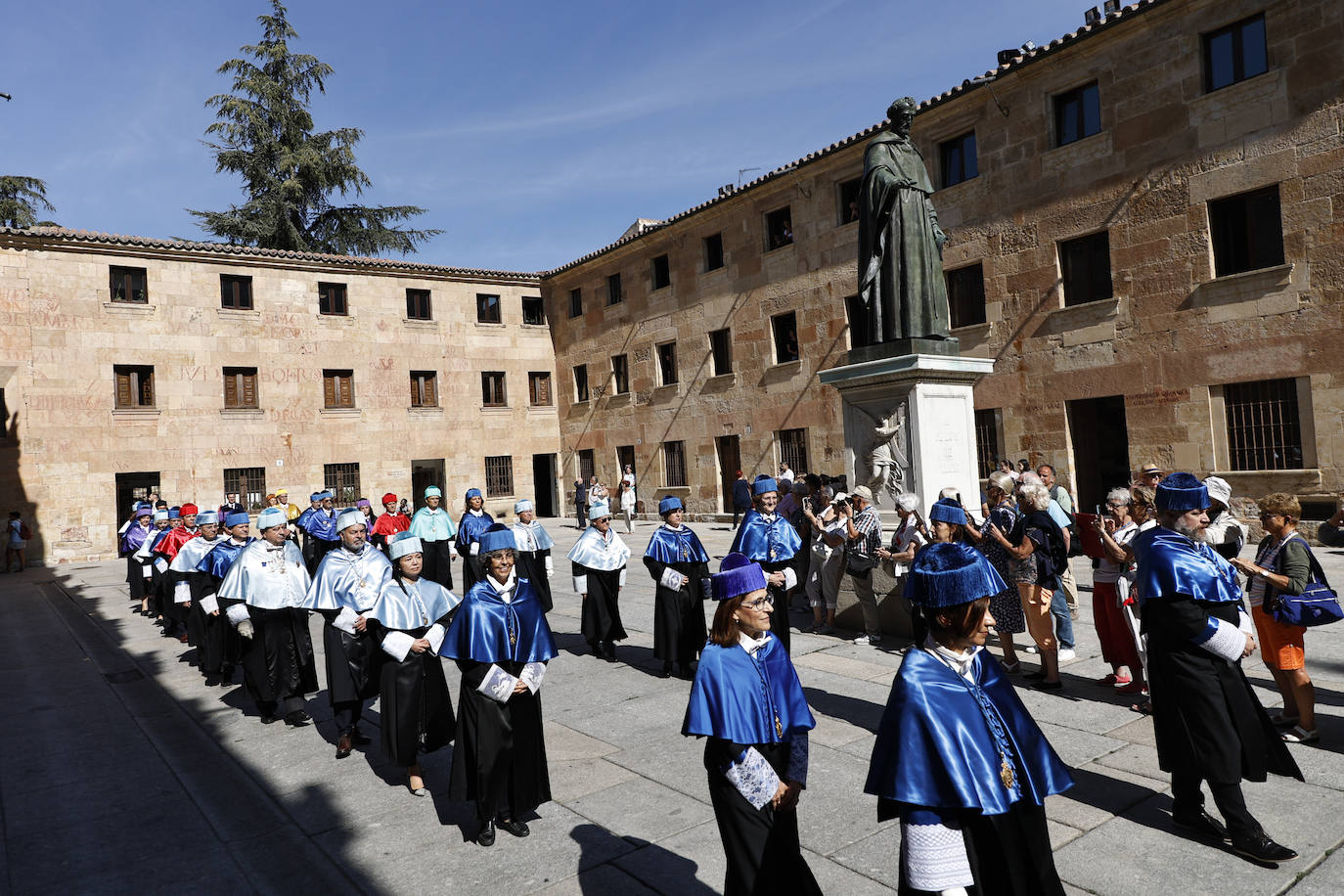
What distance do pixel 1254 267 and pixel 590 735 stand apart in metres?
14.9

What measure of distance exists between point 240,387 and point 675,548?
23.0 metres

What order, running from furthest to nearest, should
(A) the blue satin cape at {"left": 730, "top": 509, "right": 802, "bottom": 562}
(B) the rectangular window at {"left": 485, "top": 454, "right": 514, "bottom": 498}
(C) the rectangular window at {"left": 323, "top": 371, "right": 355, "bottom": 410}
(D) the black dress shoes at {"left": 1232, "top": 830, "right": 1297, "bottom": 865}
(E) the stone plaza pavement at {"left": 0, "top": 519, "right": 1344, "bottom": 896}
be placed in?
1. (B) the rectangular window at {"left": 485, "top": 454, "right": 514, "bottom": 498}
2. (C) the rectangular window at {"left": 323, "top": 371, "right": 355, "bottom": 410}
3. (A) the blue satin cape at {"left": 730, "top": 509, "right": 802, "bottom": 562}
4. (E) the stone plaza pavement at {"left": 0, "top": 519, "right": 1344, "bottom": 896}
5. (D) the black dress shoes at {"left": 1232, "top": 830, "right": 1297, "bottom": 865}

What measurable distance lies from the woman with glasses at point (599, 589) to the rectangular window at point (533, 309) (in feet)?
79.9

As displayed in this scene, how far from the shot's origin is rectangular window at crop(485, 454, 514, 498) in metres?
30.9

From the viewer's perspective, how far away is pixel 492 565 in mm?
5145

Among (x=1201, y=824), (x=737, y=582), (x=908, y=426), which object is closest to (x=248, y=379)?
(x=908, y=426)

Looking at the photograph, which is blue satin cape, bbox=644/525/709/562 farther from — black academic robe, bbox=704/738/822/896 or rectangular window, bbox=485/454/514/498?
rectangular window, bbox=485/454/514/498

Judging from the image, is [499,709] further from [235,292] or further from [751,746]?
[235,292]

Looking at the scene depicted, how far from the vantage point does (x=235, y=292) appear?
26.8 meters

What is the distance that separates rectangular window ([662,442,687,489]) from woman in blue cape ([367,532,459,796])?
21321 millimetres

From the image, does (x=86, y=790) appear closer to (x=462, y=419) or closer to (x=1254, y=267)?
(x=1254, y=267)

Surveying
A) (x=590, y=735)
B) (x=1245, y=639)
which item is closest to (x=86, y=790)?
(x=590, y=735)

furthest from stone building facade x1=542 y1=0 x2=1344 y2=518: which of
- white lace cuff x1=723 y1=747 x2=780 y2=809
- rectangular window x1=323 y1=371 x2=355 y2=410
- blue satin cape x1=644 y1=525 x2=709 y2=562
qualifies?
white lace cuff x1=723 y1=747 x2=780 y2=809

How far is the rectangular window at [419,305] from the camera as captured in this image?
29.8 metres
